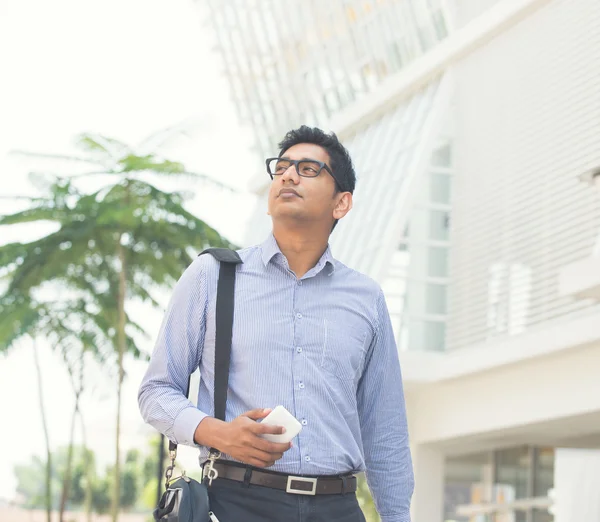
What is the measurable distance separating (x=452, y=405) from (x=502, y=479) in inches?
99.4

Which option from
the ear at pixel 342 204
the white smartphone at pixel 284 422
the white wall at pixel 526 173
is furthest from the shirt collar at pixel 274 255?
the white wall at pixel 526 173

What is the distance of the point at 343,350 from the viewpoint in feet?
11.2

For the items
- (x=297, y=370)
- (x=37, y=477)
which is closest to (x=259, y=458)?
(x=297, y=370)

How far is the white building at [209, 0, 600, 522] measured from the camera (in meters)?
16.3

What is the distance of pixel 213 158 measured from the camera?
205ft

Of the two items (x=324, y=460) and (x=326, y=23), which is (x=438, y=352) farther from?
(x=324, y=460)

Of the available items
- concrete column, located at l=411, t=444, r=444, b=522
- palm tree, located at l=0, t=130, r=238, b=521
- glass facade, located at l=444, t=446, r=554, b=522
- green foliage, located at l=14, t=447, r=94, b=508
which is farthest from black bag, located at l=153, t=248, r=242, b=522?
green foliage, located at l=14, t=447, r=94, b=508

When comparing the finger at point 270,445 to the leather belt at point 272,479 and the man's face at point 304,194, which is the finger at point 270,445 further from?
the man's face at point 304,194

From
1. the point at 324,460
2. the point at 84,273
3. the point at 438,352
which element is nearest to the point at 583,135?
the point at 438,352

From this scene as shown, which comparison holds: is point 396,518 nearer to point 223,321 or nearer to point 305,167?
point 223,321

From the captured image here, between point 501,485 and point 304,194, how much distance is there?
18.3 m

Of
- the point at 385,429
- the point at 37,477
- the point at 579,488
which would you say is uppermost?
the point at 37,477

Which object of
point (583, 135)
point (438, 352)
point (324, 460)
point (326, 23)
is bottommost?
point (324, 460)

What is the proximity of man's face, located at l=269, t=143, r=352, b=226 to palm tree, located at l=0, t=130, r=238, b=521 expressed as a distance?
1965 cm
